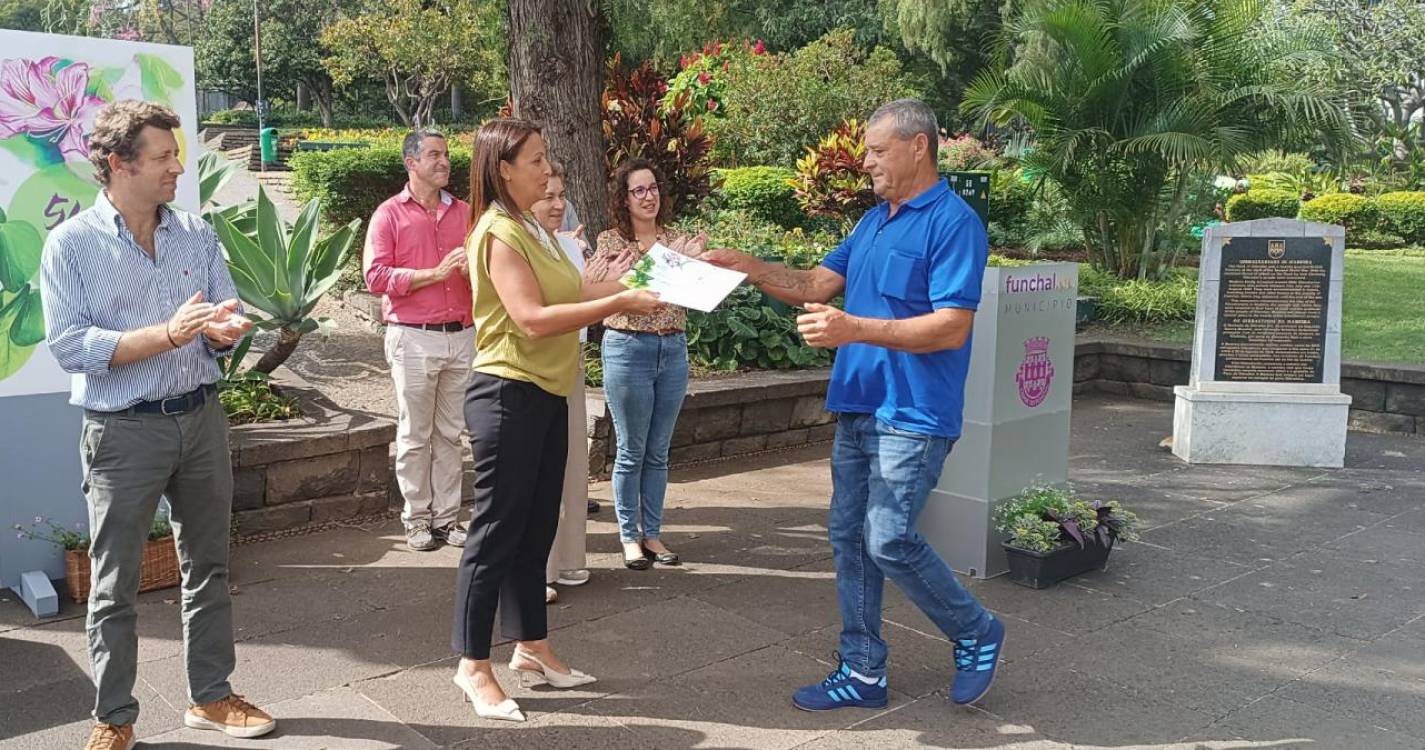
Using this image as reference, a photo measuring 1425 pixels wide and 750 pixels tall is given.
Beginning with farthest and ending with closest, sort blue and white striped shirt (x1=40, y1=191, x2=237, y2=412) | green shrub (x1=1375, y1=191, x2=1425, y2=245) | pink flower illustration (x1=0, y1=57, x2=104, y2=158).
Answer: green shrub (x1=1375, y1=191, x2=1425, y2=245), pink flower illustration (x1=0, y1=57, x2=104, y2=158), blue and white striped shirt (x1=40, y1=191, x2=237, y2=412)

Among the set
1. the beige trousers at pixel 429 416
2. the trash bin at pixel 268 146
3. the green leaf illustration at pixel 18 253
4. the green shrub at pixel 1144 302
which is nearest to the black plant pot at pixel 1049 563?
the beige trousers at pixel 429 416

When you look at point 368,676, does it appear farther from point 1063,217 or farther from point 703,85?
point 1063,217

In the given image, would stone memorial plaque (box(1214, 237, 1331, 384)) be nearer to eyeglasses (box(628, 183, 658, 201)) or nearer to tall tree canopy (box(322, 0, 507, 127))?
eyeglasses (box(628, 183, 658, 201))

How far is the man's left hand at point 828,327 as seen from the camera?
3.45m

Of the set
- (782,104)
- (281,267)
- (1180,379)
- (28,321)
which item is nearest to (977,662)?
(28,321)

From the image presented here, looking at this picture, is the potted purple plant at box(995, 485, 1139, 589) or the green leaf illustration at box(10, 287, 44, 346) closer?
the green leaf illustration at box(10, 287, 44, 346)

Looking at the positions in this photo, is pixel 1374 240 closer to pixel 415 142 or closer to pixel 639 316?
pixel 639 316

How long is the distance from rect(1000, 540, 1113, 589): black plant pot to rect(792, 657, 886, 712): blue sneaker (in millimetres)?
1493

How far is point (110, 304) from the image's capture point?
3.39 metres

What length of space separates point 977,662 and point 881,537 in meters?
0.57

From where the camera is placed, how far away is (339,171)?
1484 centimetres

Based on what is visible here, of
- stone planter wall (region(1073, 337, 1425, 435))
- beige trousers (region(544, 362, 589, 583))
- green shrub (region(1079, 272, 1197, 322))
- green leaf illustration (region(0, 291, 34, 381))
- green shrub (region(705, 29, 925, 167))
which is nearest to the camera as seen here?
green leaf illustration (region(0, 291, 34, 381))

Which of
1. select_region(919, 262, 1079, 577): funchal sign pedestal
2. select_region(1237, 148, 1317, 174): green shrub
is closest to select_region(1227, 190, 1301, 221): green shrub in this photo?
select_region(1237, 148, 1317, 174): green shrub

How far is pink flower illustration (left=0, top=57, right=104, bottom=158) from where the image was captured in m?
4.69
